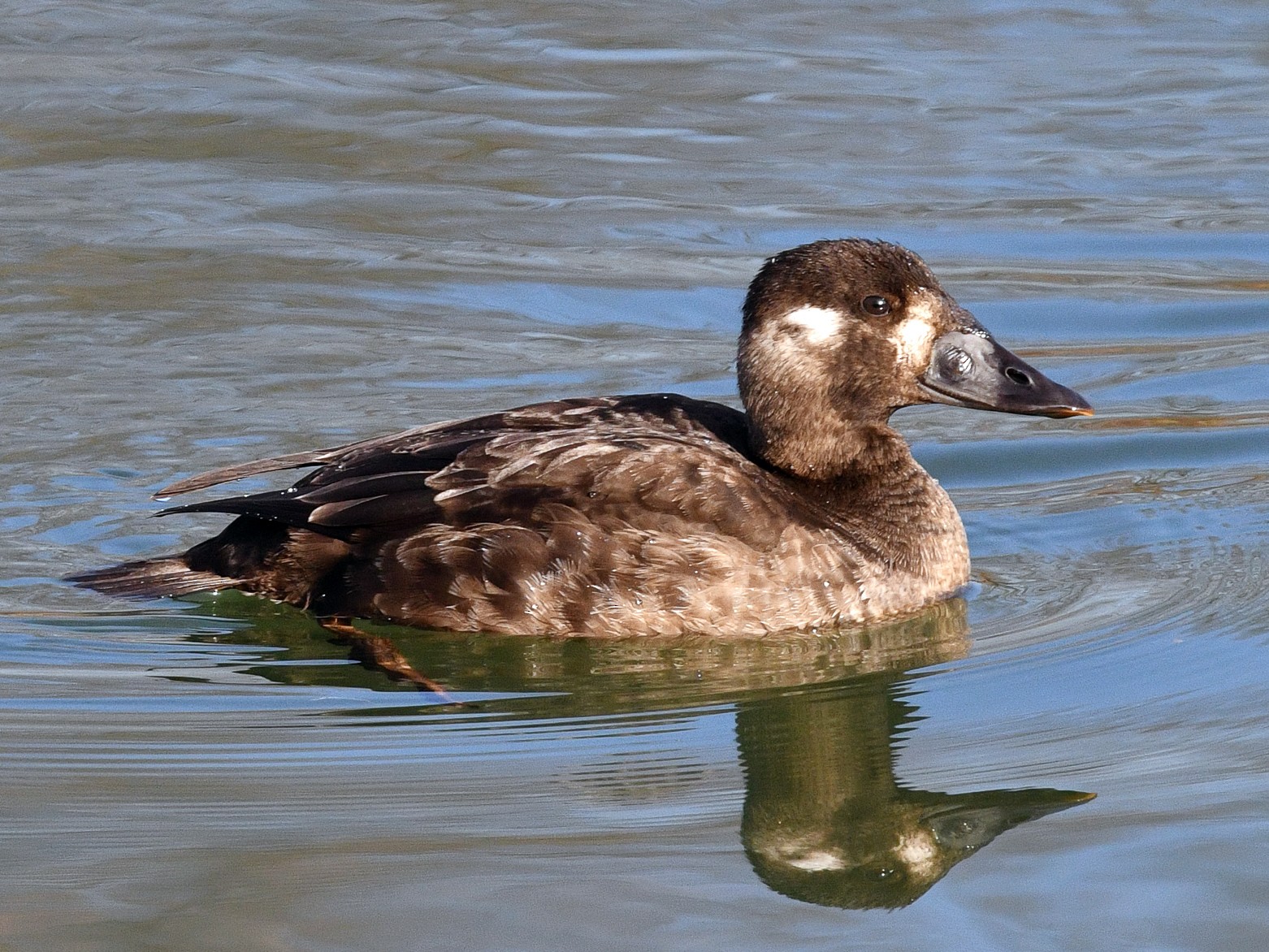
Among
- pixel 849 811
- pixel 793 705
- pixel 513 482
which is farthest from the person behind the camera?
pixel 513 482

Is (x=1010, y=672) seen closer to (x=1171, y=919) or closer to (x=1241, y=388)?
(x=1171, y=919)

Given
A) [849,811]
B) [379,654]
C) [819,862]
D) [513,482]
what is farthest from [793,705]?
[379,654]

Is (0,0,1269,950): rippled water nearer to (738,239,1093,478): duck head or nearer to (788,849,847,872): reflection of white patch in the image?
(788,849,847,872): reflection of white patch

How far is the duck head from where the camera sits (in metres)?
6.20

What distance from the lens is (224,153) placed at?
11.4m

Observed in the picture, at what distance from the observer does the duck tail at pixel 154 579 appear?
6031 millimetres

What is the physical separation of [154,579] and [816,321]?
2.18 metres

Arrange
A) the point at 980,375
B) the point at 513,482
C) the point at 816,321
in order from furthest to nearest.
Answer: the point at 980,375
the point at 816,321
the point at 513,482

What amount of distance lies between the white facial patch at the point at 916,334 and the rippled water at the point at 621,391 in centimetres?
82

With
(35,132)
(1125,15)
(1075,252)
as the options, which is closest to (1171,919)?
(1075,252)

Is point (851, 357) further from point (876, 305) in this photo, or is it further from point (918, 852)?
point (918, 852)

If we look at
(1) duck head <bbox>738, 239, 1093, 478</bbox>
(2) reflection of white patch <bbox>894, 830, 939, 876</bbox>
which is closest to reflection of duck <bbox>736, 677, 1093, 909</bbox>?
(2) reflection of white patch <bbox>894, 830, 939, 876</bbox>

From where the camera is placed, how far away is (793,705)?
18.3 ft

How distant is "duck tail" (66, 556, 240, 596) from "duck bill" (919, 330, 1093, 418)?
230 centimetres
